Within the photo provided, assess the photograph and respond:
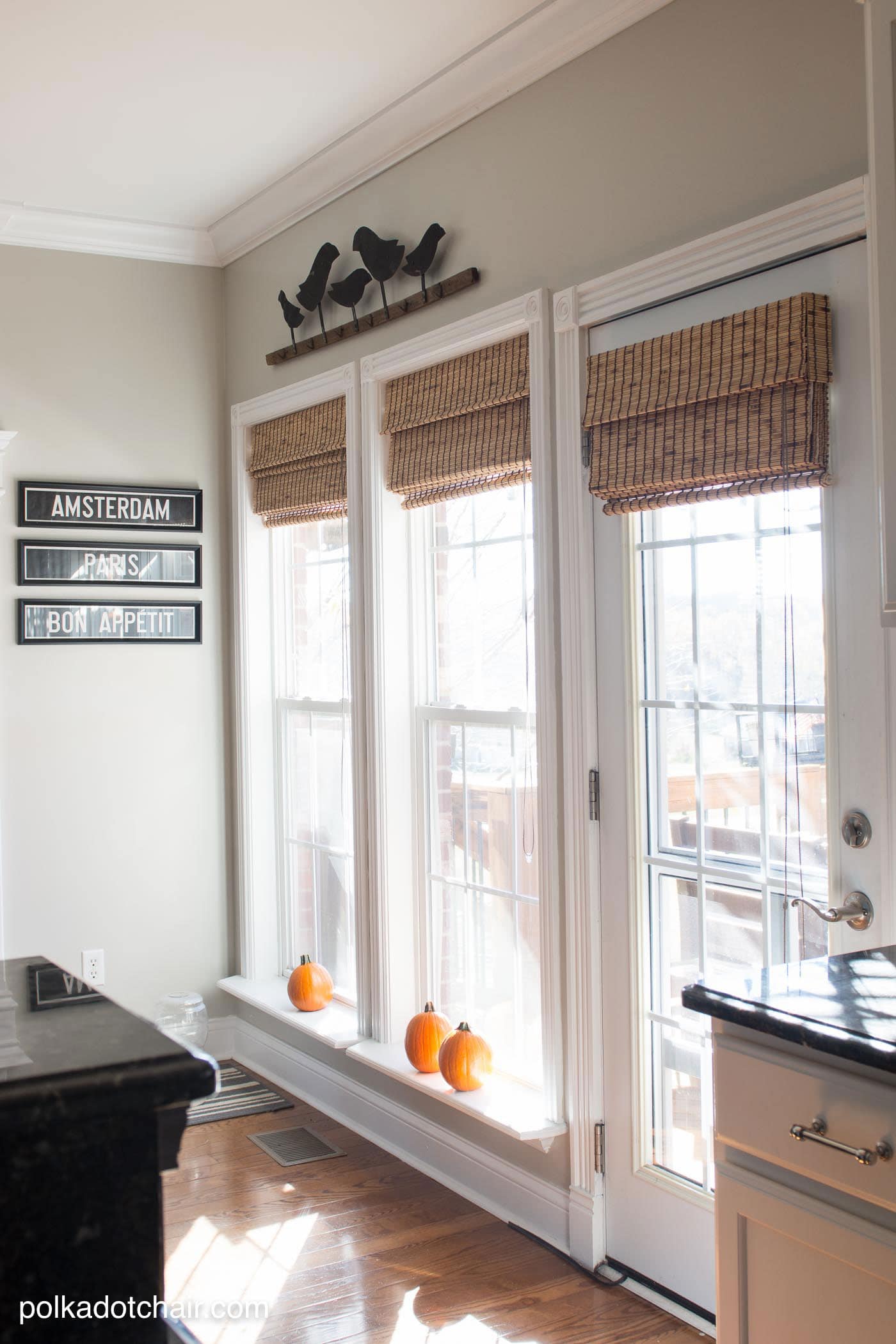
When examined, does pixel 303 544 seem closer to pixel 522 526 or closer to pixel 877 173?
pixel 522 526

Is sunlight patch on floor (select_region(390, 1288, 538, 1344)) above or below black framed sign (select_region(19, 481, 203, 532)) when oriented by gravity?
below

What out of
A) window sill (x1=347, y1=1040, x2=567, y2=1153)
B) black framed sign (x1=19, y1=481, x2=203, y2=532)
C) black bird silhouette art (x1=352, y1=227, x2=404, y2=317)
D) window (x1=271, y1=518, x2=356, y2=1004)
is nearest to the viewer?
window sill (x1=347, y1=1040, x2=567, y2=1153)

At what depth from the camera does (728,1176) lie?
5.17ft

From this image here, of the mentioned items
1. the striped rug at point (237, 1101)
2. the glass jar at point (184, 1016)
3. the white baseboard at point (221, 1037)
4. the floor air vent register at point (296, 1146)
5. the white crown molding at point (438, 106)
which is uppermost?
the white crown molding at point (438, 106)

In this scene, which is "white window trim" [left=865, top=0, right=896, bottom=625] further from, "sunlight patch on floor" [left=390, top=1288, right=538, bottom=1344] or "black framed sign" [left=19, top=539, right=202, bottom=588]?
"black framed sign" [left=19, top=539, right=202, bottom=588]

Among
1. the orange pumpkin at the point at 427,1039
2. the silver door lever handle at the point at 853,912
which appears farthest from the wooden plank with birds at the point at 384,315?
the orange pumpkin at the point at 427,1039

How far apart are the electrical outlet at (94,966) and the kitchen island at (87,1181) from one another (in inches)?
124

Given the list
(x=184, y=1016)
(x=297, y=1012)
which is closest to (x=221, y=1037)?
(x=184, y=1016)

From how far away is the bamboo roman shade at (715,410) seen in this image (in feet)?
6.77

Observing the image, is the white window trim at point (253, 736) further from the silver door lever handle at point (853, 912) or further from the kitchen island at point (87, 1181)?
the kitchen island at point (87, 1181)

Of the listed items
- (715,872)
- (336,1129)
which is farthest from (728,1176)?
(336,1129)

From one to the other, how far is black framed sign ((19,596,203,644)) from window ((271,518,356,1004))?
339mm

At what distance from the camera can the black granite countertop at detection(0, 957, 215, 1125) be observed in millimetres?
908

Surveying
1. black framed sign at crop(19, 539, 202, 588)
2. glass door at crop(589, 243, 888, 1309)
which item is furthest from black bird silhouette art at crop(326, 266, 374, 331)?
black framed sign at crop(19, 539, 202, 588)
